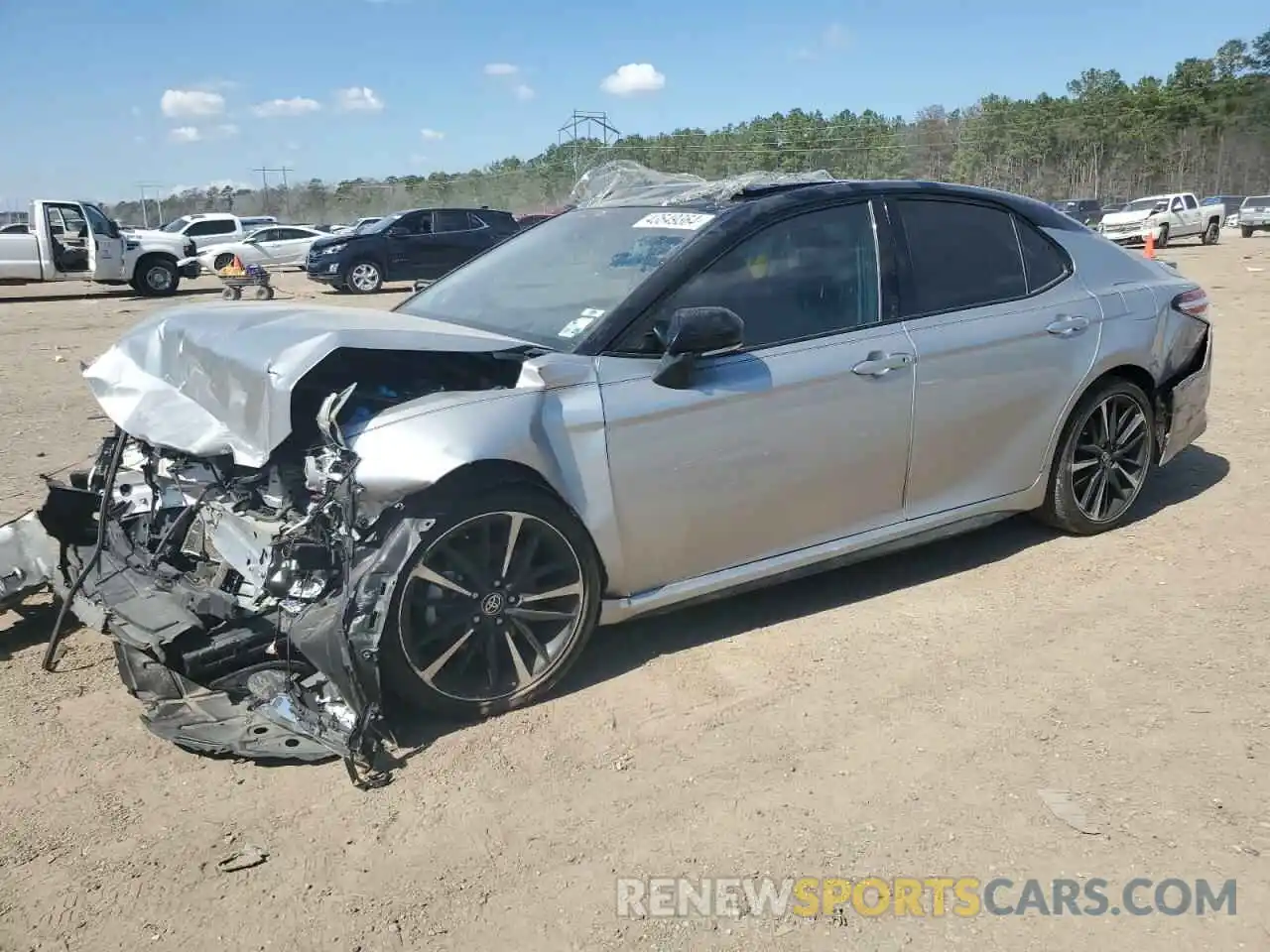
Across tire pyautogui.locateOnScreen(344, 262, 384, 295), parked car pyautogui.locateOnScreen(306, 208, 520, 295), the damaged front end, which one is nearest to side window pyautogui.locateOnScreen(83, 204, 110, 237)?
parked car pyautogui.locateOnScreen(306, 208, 520, 295)

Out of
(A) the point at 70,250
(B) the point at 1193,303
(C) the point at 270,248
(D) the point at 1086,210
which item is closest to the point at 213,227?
(C) the point at 270,248

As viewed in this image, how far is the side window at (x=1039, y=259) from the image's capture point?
4.62 metres

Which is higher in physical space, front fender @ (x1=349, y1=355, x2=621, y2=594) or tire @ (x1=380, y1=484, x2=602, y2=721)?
front fender @ (x1=349, y1=355, x2=621, y2=594)

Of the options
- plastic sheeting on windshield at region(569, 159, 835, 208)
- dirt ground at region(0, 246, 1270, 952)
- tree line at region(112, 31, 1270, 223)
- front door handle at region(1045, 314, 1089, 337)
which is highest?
tree line at region(112, 31, 1270, 223)

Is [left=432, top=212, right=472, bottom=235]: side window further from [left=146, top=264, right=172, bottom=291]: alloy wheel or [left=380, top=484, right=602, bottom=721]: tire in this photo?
[left=380, top=484, right=602, bottom=721]: tire

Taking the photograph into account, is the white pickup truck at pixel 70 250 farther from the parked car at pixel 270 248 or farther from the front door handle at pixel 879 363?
the front door handle at pixel 879 363

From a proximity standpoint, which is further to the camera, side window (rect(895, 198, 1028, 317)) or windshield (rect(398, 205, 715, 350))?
side window (rect(895, 198, 1028, 317))

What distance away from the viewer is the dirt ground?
2479mm

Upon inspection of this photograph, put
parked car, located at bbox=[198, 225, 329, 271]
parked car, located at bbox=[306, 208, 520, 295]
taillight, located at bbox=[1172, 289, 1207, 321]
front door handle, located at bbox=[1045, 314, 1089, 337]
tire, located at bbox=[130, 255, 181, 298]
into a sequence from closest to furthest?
front door handle, located at bbox=[1045, 314, 1089, 337]
taillight, located at bbox=[1172, 289, 1207, 321]
parked car, located at bbox=[306, 208, 520, 295]
tire, located at bbox=[130, 255, 181, 298]
parked car, located at bbox=[198, 225, 329, 271]

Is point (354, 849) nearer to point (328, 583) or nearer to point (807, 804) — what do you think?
point (328, 583)

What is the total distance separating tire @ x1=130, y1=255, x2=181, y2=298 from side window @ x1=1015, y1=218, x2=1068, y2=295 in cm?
2075

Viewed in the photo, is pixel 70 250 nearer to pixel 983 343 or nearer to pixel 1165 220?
pixel 983 343

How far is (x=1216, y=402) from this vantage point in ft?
25.3

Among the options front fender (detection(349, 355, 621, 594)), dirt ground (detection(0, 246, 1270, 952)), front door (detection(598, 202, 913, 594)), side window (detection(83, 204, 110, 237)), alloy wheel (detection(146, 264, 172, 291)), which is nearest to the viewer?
dirt ground (detection(0, 246, 1270, 952))
